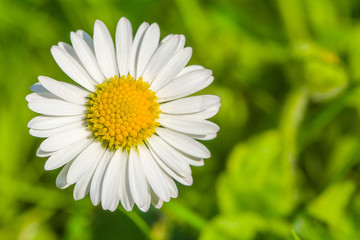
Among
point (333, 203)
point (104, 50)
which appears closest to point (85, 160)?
point (104, 50)

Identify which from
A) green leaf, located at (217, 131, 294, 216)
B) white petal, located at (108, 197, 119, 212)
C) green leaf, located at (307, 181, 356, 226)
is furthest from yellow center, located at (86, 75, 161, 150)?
green leaf, located at (307, 181, 356, 226)

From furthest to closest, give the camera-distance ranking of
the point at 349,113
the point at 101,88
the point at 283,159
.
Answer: the point at 349,113 < the point at 283,159 < the point at 101,88

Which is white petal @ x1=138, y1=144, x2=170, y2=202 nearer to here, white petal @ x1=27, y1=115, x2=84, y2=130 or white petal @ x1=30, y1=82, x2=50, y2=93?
white petal @ x1=27, y1=115, x2=84, y2=130

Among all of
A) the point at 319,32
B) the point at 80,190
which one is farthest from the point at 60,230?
the point at 319,32

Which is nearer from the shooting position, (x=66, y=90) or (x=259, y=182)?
(x=66, y=90)

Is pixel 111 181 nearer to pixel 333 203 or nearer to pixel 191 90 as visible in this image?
pixel 191 90

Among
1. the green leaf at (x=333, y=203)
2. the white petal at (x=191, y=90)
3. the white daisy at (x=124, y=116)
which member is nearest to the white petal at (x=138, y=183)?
the white daisy at (x=124, y=116)

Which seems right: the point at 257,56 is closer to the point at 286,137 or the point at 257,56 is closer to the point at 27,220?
the point at 286,137
